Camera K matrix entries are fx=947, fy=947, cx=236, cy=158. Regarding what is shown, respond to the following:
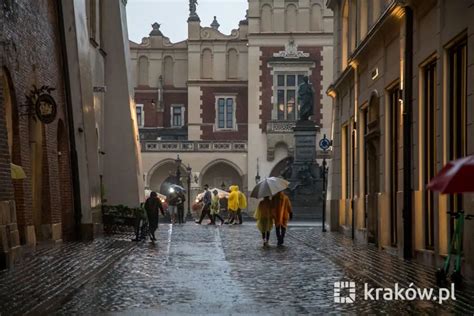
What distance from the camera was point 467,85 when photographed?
14.0 meters

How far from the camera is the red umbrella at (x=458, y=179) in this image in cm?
895

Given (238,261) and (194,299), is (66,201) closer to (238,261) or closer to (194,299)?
(238,261)

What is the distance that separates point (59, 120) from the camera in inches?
963

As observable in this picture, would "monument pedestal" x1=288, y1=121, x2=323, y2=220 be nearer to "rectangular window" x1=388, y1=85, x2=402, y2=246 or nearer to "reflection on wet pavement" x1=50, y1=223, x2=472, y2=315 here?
"rectangular window" x1=388, y1=85, x2=402, y2=246

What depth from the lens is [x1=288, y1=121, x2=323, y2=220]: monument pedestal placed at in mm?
49875

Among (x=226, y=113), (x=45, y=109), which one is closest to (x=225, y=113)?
(x=226, y=113)

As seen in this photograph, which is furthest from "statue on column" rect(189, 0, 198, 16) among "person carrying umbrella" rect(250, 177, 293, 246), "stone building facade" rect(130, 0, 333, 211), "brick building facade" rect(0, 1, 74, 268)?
"person carrying umbrella" rect(250, 177, 293, 246)

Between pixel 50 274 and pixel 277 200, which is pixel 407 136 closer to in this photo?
pixel 277 200

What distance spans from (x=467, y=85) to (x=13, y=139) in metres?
9.50

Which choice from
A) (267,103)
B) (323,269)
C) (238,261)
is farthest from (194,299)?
(267,103)

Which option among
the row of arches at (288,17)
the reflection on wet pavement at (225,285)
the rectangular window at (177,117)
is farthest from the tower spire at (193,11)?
the reflection on wet pavement at (225,285)

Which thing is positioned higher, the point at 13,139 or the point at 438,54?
the point at 438,54

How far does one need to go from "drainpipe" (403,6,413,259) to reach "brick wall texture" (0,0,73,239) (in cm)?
738

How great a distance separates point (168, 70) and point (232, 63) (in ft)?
19.4
